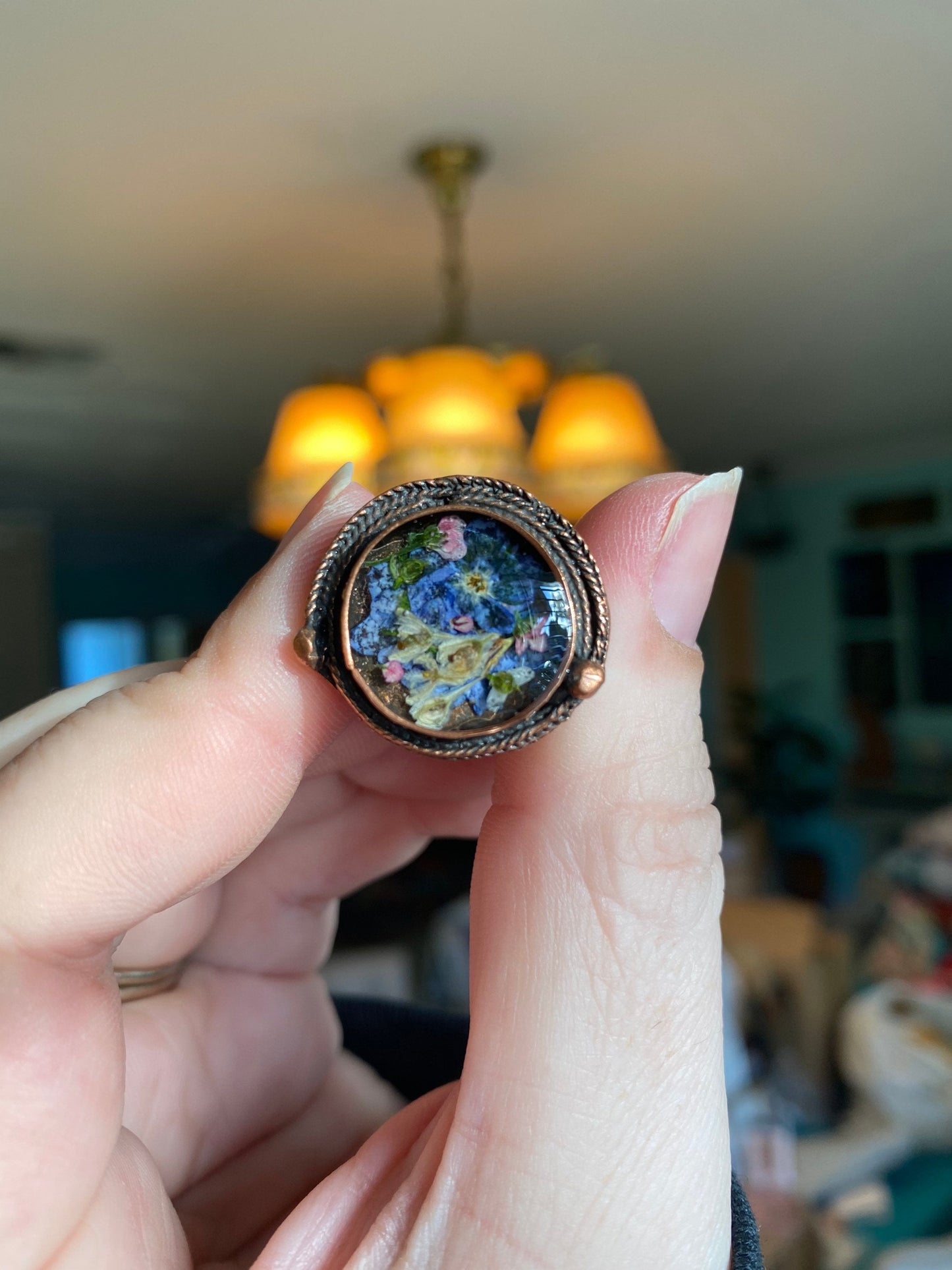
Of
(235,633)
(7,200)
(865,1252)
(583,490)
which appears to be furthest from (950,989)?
(7,200)

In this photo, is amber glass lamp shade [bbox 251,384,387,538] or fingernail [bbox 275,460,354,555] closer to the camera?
fingernail [bbox 275,460,354,555]

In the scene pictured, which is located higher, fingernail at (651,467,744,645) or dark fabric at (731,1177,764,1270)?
fingernail at (651,467,744,645)

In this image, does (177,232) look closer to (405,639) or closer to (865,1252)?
(405,639)

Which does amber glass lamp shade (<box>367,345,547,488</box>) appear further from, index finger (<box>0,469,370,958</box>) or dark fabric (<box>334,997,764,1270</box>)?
index finger (<box>0,469,370,958</box>)

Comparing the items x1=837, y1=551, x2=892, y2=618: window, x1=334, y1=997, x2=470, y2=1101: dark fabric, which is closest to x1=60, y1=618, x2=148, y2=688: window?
x1=837, y1=551, x2=892, y2=618: window

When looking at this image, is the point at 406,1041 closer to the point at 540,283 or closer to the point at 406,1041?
the point at 406,1041

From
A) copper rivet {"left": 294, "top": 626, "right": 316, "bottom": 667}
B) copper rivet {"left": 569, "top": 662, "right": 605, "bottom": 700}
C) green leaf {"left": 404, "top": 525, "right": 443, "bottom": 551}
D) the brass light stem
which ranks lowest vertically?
copper rivet {"left": 569, "top": 662, "right": 605, "bottom": 700}

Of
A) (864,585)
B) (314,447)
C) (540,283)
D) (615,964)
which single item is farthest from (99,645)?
(615,964)
